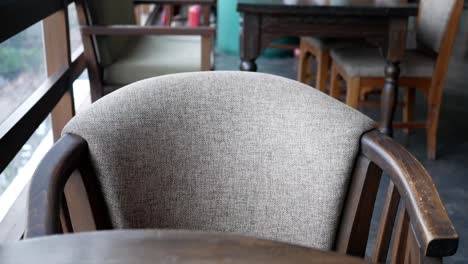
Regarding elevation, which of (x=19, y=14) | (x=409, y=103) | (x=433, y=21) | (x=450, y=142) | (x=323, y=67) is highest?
(x=19, y=14)

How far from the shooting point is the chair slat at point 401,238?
2.70ft

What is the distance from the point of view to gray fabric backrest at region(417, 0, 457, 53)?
2475mm

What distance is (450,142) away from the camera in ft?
9.66

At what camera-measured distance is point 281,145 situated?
0.94 metres

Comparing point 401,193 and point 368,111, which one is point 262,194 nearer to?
point 401,193

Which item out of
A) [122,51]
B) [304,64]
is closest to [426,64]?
[304,64]

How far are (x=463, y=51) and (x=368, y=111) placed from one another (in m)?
2.41

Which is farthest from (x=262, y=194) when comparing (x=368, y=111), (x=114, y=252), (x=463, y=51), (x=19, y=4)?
(x=463, y=51)

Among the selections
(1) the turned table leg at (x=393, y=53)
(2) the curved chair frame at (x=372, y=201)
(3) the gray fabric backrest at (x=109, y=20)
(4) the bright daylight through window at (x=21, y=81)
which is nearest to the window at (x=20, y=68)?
(4) the bright daylight through window at (x=21, y=81)

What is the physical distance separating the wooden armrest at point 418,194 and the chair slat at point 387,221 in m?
0.04

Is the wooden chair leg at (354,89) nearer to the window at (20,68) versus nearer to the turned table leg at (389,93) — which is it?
the turned table leg at (389,93)

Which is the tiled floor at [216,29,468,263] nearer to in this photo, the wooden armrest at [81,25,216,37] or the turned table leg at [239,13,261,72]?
the turned table leg at [239,13,261,72]

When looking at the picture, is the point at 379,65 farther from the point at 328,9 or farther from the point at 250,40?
the point at 250,40

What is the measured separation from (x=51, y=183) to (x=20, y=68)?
1.31m
